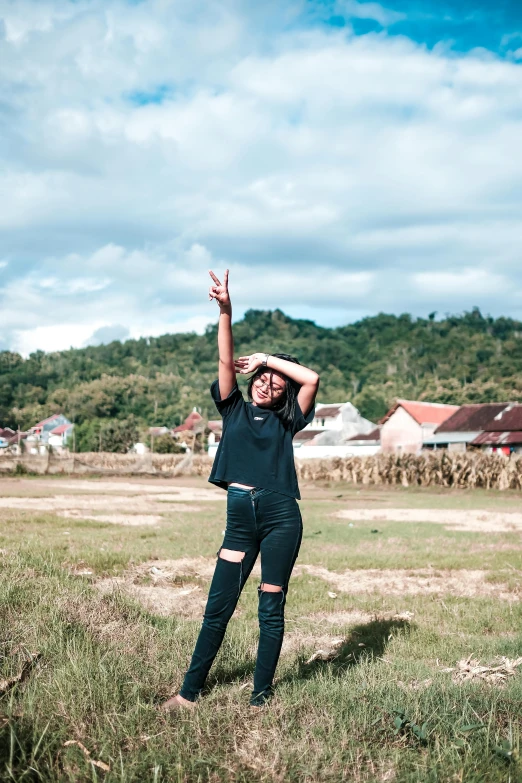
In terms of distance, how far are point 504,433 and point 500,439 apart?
1296mm

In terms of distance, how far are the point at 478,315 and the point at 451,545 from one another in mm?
162904

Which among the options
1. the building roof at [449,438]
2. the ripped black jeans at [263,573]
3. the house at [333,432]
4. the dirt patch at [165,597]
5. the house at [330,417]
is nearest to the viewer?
the ripped black jeans at [263,573]

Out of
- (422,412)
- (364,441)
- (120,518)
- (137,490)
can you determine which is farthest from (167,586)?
(364,441)

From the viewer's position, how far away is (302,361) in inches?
4638

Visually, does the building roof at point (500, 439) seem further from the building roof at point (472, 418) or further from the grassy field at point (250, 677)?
the grassy field at point (250, 677)

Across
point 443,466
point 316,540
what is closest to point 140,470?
point 443,466

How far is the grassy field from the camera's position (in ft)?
10.7

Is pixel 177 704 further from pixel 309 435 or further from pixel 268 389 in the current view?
pixel 309 435

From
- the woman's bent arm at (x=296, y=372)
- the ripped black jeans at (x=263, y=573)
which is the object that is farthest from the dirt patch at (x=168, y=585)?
the woman's bent arm at (x=296, y=372)

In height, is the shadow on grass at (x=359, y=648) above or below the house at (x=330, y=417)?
below

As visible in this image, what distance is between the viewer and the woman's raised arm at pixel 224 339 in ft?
13.9

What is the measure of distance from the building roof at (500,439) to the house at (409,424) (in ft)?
33.4

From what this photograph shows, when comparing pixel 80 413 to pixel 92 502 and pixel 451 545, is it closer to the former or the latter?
pixel 92 502

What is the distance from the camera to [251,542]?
4.23 meters
